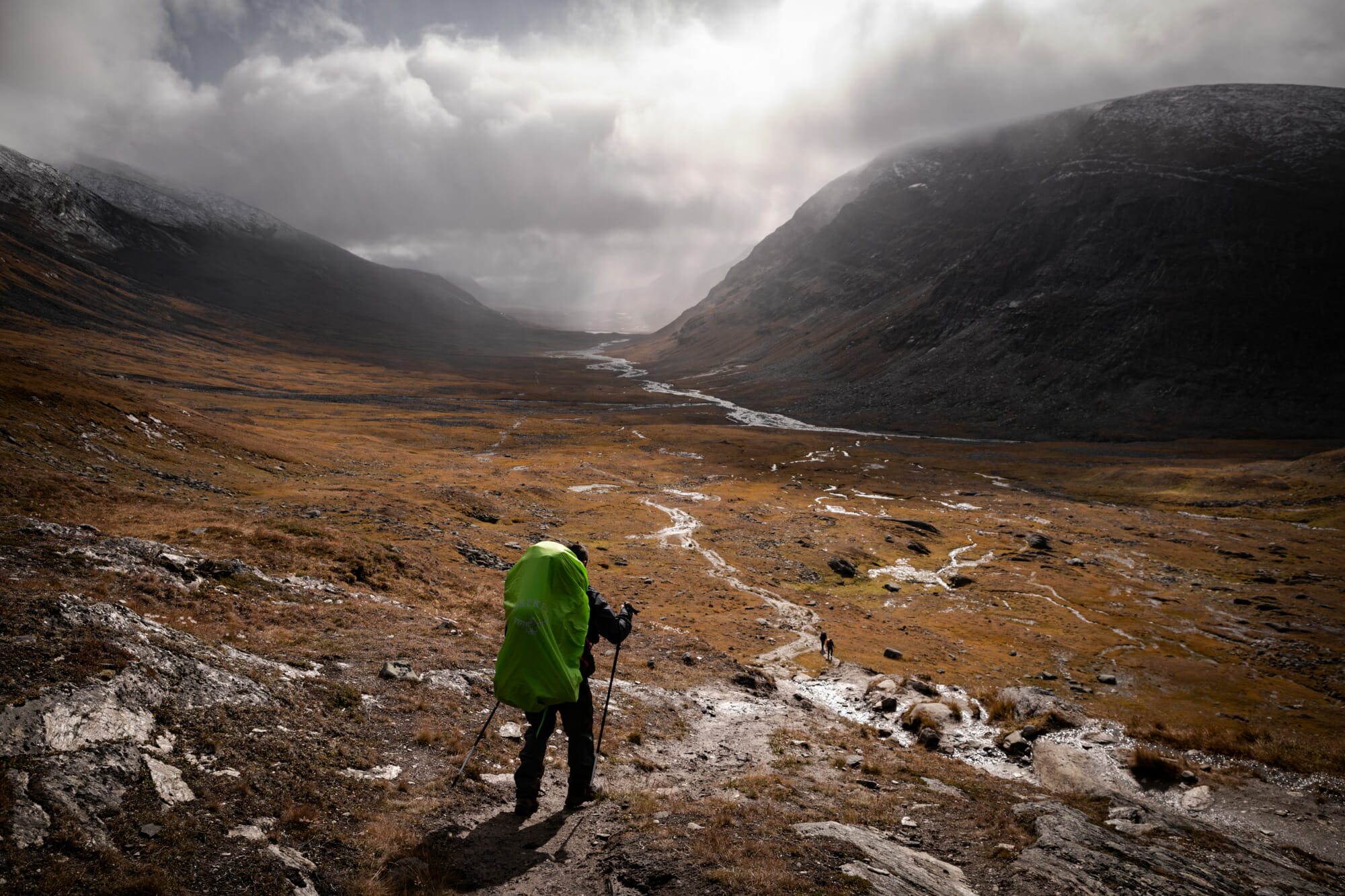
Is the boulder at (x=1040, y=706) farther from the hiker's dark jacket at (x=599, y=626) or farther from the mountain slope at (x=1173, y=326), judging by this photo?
the mountain slope at (x=1173, y=326)

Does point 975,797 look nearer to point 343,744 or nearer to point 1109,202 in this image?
point 343,744

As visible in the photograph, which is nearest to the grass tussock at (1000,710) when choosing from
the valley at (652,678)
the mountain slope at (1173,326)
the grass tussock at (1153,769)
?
the valley at (652,678)

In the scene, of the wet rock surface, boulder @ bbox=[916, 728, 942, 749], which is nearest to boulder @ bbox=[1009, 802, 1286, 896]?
the wet rock surface

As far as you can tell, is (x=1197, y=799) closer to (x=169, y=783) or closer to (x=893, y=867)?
(x=893, y=867)

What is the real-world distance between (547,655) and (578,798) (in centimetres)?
302

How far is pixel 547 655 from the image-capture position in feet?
29.2

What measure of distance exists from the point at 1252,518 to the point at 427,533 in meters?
97.8

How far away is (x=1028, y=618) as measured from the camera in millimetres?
41250

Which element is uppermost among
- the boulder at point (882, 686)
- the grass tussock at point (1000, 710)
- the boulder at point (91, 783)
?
the boulder at point (91, 783)

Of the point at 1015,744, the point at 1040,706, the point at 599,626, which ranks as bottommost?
the point at 1015,744

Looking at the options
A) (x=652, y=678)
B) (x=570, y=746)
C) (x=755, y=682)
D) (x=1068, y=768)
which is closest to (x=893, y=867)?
(x=570, y=746)

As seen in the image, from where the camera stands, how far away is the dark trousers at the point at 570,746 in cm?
940

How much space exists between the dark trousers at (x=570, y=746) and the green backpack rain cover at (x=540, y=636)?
511 mm

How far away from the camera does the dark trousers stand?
9398 mm
